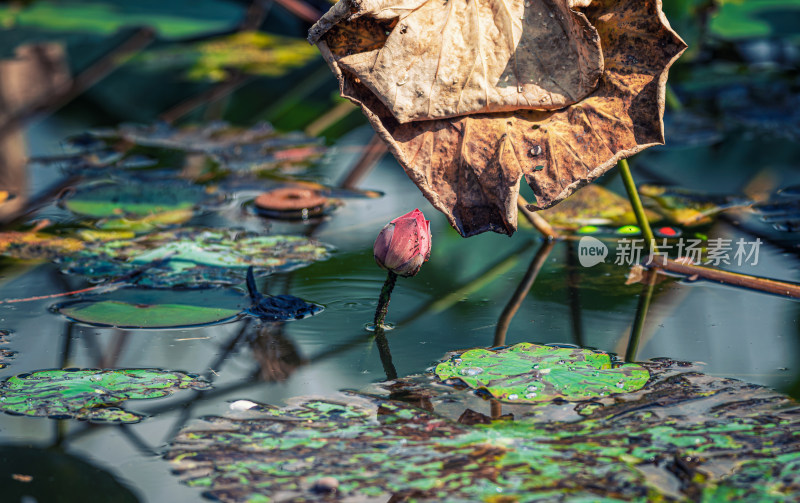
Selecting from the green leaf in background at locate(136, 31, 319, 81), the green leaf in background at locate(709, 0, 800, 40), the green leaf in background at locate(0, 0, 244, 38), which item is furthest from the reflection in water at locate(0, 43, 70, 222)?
the green leaf in background at locate(709, 0, 800, 40)

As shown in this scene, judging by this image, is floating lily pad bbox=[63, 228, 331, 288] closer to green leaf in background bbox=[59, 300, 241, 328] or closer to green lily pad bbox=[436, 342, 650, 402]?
green leaf in background bbox=[59, 300, 241, 328]

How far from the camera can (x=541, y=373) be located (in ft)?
5.29

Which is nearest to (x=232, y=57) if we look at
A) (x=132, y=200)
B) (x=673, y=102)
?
(x=132, y=200)

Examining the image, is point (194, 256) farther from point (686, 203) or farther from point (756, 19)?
point (756, 19)

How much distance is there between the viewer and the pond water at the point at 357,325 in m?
1.49

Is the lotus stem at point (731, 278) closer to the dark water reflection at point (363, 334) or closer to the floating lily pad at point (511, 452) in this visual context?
the dark water reflection at point (363, 334)

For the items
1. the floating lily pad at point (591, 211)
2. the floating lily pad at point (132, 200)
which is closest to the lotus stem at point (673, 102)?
the floating lily pad at point (591, 211)

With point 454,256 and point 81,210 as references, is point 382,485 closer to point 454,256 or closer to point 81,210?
point 454,256

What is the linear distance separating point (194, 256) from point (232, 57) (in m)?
3.12

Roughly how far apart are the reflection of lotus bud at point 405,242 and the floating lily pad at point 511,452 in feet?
0.92

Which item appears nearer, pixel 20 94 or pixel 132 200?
pixel 132 200

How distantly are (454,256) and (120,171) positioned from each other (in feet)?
5.02

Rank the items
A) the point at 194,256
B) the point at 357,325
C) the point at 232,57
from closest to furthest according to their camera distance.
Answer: the point at 357,325
the point at 194,256
the point at 232,57

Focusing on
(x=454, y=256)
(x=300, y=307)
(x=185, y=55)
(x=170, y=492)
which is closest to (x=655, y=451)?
(x=170, y=492)
